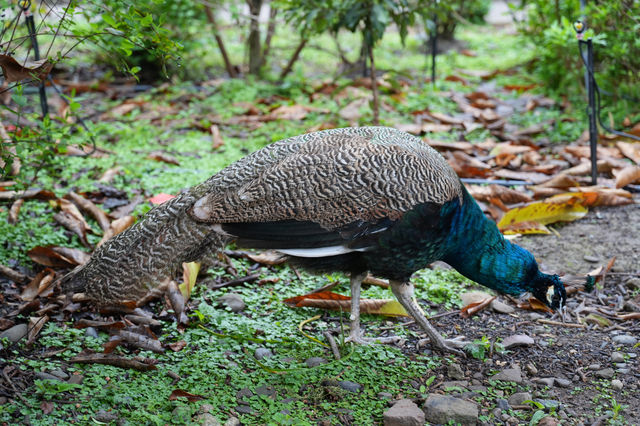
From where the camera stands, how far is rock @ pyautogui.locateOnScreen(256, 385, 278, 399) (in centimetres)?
284

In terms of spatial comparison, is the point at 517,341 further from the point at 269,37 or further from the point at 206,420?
the point at 269,37

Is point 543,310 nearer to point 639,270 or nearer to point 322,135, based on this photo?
point 639,270

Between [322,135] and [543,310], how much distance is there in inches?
64.5

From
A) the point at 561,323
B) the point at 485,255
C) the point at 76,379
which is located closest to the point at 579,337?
the point at 561,323

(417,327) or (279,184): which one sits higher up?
(279,184)

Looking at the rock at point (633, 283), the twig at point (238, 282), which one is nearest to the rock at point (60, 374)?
the twig at point (238, 282)

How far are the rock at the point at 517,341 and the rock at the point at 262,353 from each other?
120 centimetres

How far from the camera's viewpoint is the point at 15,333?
9.84ft

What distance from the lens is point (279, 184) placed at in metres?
3.01

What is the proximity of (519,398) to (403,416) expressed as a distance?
0.61m

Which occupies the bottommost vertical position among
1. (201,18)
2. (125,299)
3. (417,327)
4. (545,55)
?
(417,327)

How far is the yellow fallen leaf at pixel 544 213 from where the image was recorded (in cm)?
455

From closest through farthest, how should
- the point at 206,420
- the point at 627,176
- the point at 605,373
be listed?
the point at 206,420 < the point at 605,373 < the point at 627,176

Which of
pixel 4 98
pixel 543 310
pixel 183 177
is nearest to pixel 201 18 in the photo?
pixel 4 98
